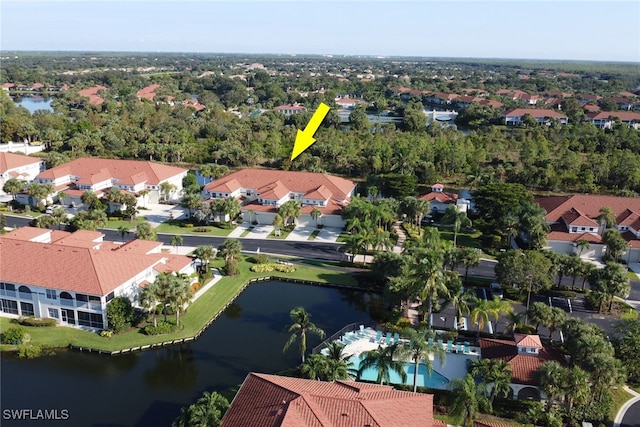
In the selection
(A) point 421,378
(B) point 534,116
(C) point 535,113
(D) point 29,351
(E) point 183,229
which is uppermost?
(C) point 535,113

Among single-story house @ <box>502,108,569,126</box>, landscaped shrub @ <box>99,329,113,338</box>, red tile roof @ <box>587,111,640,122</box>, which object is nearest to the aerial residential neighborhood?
landscaped shrub @ <box>99,329,113,338</box>

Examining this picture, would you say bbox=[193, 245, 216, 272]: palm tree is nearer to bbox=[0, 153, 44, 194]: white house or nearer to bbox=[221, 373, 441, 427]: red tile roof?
bbox=[221, 373, 441, 427]: red tile roof

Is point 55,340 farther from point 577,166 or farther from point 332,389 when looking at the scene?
point 577,166

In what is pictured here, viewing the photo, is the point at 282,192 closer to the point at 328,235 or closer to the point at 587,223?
the point at 328,235

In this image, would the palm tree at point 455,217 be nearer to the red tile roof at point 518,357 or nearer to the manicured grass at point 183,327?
the manicured grass at point 183,327

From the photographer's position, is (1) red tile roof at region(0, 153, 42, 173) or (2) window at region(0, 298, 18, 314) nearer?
(2) window at region(0, 298, 18, 314)

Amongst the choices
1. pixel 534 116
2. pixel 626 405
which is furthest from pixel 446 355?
pixel 534 116

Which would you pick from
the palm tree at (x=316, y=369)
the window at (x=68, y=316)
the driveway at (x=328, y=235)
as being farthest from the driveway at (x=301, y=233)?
the palm tree at (x=316, y=369)
